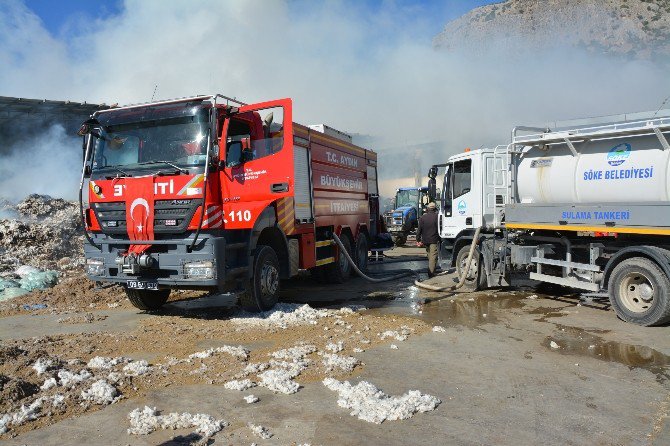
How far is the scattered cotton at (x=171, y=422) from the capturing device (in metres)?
3.79

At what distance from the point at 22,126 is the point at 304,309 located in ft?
64.3

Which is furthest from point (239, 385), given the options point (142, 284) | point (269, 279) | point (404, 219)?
point (404, 219)

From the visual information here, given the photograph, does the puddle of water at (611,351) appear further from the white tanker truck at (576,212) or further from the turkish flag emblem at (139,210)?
the turkish flag emblem at (139,210)

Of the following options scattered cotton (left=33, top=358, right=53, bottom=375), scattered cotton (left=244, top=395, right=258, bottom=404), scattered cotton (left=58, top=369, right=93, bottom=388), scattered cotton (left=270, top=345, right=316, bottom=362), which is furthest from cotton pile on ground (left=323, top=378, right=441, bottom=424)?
scattered cotton (left=33, top=358, right=53, bottom=375)

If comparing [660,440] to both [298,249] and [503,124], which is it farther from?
[503,124]

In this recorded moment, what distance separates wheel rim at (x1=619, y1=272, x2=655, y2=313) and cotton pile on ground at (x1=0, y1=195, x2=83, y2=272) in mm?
11851

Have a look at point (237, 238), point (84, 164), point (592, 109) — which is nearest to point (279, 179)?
point (237, 238)

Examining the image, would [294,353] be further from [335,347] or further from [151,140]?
[151,140]

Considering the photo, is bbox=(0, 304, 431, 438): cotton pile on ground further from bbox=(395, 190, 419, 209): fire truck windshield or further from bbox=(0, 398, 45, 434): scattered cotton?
bbox=(395, 190, 419, 209): fire truck windshield

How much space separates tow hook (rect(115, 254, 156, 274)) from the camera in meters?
7.03

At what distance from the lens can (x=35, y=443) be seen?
3637 mm

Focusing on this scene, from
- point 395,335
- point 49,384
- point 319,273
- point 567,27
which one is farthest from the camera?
point 567,27

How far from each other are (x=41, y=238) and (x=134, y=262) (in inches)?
341

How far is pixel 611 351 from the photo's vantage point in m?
5.88
